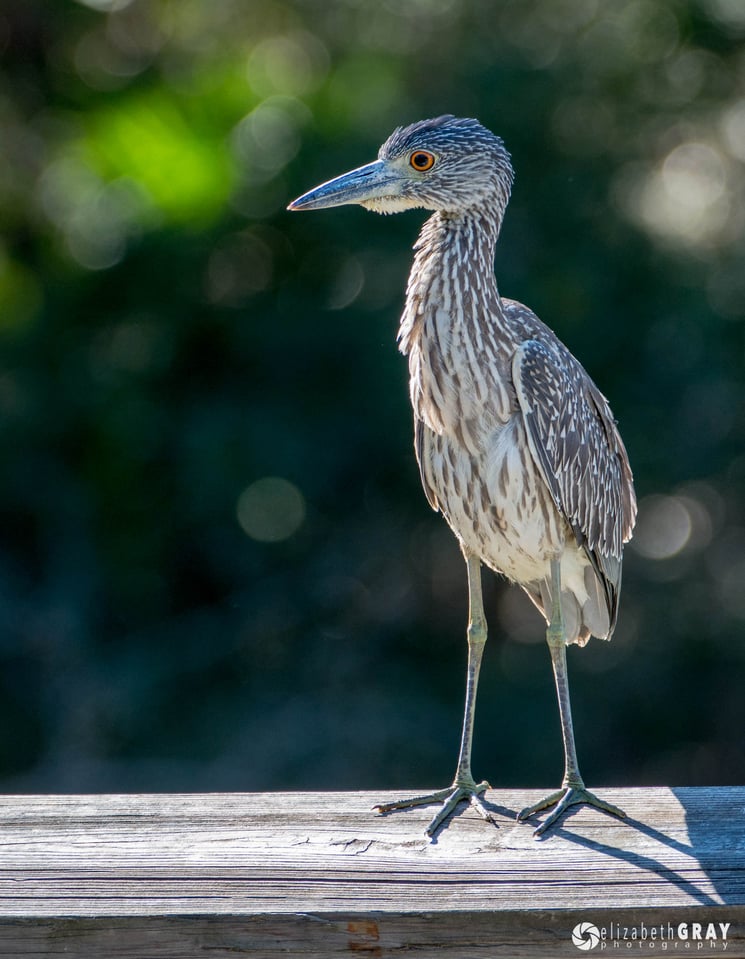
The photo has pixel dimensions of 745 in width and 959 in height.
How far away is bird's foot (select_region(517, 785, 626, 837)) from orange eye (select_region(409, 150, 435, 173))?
1870 millimetres

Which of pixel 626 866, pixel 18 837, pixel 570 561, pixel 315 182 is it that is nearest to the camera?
pixel 626 866

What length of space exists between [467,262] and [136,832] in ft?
6.21

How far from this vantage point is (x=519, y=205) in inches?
324

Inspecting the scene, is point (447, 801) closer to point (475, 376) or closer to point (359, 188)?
point (475, 376)

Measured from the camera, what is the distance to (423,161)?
3.65 m

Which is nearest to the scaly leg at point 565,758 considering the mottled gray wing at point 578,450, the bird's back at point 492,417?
the bird's back at point 492,417

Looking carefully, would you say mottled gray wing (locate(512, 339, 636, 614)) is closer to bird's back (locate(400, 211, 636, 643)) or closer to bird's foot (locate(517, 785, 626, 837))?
bird's back (locate(400, 211, 636, 643))

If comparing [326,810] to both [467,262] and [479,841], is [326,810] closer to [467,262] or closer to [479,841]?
[479,841]

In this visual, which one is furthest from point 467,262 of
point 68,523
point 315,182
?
point 68,523

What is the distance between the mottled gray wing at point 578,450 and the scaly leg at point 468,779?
1.31ft

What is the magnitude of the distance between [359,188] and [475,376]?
0.67m

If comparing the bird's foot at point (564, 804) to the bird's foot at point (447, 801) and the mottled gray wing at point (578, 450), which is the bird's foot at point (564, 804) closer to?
the bird's foot at point (447, 801)

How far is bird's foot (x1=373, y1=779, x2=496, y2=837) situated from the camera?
295cm

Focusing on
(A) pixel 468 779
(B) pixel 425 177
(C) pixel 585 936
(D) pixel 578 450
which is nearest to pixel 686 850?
(C) pixel 585 936
